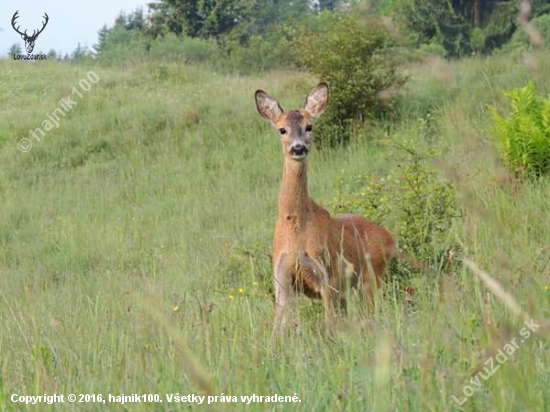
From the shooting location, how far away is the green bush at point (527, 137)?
32.5 ft

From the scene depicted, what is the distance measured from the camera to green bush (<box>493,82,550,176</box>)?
9898mm

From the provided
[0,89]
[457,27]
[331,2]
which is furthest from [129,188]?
[331,2]

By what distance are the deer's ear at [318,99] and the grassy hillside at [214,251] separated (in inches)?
42.3

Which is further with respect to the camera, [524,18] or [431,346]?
[524,18]

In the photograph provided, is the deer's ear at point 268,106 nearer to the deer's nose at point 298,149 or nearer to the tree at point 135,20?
the deer's nose at point 298,149

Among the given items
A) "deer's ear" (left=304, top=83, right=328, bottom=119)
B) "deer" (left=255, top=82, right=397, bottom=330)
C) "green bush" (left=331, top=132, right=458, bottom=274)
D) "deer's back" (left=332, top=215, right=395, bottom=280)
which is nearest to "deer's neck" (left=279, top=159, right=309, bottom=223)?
"deer" (left=255, top=82, right=397, bottom=330)

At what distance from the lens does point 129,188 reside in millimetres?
14523

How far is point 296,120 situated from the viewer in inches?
274

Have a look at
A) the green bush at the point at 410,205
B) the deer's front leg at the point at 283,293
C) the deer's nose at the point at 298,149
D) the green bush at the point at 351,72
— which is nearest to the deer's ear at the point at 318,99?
the deer's nose at the point at 298,149

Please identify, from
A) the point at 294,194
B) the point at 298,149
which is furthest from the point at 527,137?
the point at 294,194

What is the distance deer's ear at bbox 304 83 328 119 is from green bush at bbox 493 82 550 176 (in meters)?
3.17

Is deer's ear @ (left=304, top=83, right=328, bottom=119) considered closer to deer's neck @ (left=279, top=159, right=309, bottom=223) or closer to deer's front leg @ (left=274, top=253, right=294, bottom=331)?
deer's neck @ (left=279, top=159, right=309, bottom=223)

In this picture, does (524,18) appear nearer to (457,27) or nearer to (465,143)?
(465,143)

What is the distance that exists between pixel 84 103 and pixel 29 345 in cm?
1516
